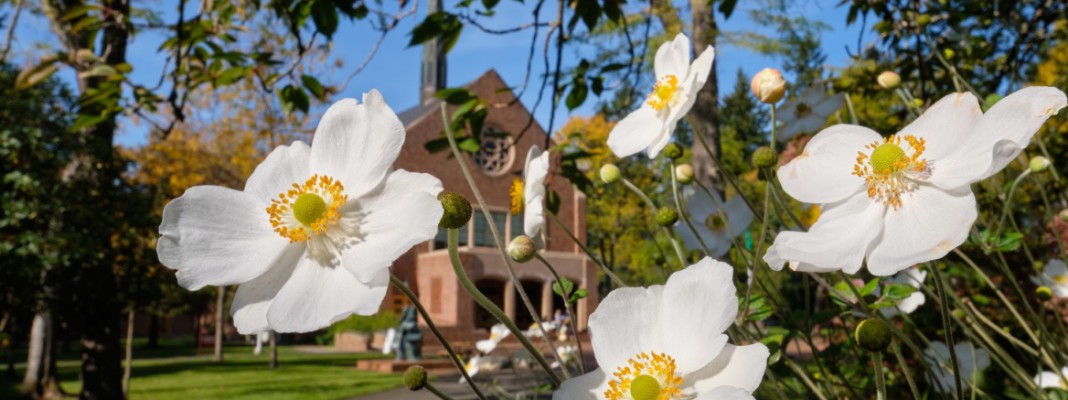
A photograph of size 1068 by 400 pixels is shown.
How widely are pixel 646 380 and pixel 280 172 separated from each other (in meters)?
0.36

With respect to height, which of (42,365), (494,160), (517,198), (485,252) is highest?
(494,160)

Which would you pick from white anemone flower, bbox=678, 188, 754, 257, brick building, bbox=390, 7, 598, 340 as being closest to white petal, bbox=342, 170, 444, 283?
white anemone flower, bbox=678, 188, 754, 257

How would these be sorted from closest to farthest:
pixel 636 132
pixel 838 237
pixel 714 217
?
1. pixel 838 237
2. pixel 636 132
3. pixel 714 217

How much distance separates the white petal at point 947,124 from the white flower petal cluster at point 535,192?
0.37 m

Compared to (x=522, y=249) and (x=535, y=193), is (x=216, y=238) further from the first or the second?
(x=535, y=193)

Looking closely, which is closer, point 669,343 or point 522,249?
point 669,343

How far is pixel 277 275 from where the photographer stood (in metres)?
0.59

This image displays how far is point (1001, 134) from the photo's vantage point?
1.72 feet

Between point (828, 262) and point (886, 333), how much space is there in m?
0.06

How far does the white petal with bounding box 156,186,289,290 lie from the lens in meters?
0.57

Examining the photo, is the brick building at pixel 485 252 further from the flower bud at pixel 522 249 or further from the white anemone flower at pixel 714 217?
the flower bud at pixel 522 249

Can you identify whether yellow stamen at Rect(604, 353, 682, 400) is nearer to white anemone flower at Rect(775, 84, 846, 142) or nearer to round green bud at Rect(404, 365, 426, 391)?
round green bud at Rect(404, 365, 426, 391)

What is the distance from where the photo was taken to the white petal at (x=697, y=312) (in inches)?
20.0

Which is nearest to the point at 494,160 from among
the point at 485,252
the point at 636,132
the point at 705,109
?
the point at 485,252
